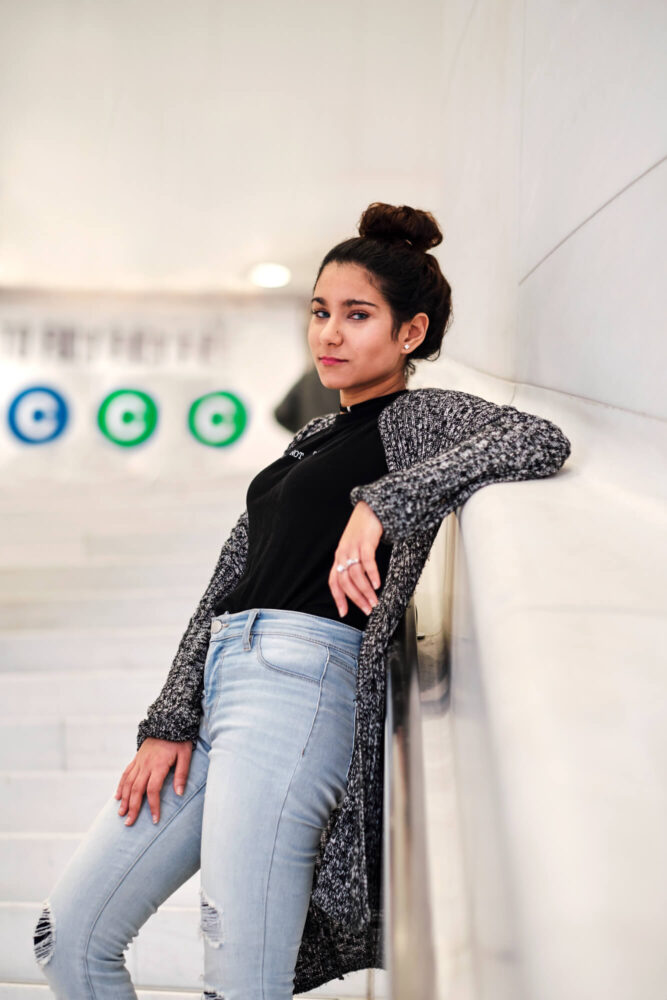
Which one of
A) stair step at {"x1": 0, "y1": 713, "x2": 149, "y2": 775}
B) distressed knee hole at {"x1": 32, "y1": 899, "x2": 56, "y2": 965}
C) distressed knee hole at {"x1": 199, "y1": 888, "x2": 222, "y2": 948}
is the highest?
distressed knee hole at {"x1": 199, "y1": 888, "x2": 222, "y2": 948}

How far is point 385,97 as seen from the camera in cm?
449

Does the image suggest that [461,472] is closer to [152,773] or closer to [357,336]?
[357,336]

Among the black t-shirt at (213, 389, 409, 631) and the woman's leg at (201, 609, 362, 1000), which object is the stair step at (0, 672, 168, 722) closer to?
the black t-shirt at (213, 389, 409, 631)

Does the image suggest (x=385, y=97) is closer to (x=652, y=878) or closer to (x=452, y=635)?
(x=452, y=635)

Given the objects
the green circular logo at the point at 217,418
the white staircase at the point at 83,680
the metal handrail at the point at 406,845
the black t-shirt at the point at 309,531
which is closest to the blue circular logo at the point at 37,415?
the white staircase at the point at 83,680

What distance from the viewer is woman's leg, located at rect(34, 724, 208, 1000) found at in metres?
1.00

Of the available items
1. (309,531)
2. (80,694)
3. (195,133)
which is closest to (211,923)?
(309,531)

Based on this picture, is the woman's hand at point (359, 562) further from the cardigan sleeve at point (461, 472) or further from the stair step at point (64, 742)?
the stair step at point (64, 742)

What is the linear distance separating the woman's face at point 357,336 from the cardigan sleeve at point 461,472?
339mm

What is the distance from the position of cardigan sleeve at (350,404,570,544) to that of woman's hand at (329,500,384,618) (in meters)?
0.01

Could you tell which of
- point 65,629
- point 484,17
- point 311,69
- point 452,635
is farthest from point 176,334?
point 452,635

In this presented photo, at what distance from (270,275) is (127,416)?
1140 millimetres

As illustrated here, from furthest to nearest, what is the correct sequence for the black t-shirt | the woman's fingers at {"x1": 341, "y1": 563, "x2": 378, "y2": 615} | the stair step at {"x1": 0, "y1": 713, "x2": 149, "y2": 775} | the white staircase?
the stair step at {"x1": 0, "y1": 713, "x2": 149, "y2": 775} < the white staircase < the black t-shirt < the woman's fingers at {"x1": 341, "y1": 563, "x2": 378, "y2": 615}

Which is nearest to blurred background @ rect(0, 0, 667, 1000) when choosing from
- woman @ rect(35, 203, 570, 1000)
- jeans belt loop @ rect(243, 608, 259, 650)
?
woman @ rect(35, 203, 570, 1000)
